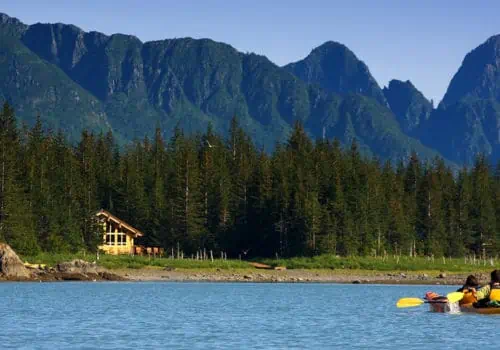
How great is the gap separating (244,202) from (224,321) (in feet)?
231

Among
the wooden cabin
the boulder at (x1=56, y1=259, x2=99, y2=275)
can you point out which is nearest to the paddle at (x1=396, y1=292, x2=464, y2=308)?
the boulder at (x1=56, y1=259, x2=99, y2=275)

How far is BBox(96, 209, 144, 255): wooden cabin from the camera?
11656 cm

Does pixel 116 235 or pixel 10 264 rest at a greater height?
pixel 116 235

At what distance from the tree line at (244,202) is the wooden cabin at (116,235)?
1.78 m

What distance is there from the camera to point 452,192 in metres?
132

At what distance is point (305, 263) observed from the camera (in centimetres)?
10312

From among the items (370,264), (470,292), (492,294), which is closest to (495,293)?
(492,294)

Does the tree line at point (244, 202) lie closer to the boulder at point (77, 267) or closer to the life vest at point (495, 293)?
the boulder at point (77, 267)

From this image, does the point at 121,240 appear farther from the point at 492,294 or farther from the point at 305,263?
the point at 492,294

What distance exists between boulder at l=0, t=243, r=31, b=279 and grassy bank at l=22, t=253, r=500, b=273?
7019 mm

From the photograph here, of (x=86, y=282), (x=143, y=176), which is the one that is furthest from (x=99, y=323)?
(x=143, y=176)

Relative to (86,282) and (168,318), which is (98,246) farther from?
(168,318)

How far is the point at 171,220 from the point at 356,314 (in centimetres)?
6211

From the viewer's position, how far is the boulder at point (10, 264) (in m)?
86.6
